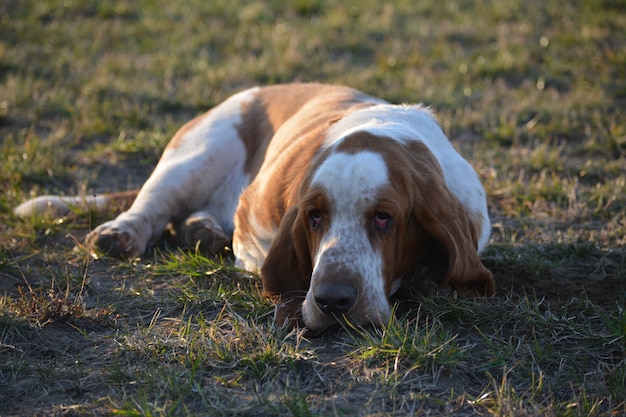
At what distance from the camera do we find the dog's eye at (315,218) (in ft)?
12.4

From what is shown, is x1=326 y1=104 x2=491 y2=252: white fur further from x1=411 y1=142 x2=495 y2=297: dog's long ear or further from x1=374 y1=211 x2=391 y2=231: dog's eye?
x1=374 y1=211 x2=391 y2=231: dog's eye

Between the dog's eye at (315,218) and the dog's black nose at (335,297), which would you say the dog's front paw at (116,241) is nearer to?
the dog's eye at (315,218)

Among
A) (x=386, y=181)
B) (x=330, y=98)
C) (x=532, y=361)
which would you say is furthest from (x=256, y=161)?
(x=532, y=361)

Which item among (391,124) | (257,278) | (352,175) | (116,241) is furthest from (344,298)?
(116,241)

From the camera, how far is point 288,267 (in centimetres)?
402

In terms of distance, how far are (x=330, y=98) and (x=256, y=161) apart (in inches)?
23.9

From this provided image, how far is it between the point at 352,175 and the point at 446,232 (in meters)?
0.47

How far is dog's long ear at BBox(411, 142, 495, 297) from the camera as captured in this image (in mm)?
3816

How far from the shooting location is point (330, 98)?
540cm

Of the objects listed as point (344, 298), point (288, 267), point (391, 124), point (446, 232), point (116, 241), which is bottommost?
point (116, 241)

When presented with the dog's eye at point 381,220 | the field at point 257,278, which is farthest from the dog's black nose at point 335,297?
the dog's eye at point 381,220

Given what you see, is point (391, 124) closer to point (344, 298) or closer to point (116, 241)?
point (344, 298)

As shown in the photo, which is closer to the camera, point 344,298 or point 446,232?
point 344,298

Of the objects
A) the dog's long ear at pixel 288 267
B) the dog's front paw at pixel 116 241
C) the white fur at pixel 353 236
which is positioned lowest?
the dog's front paw at pixel 116 241
